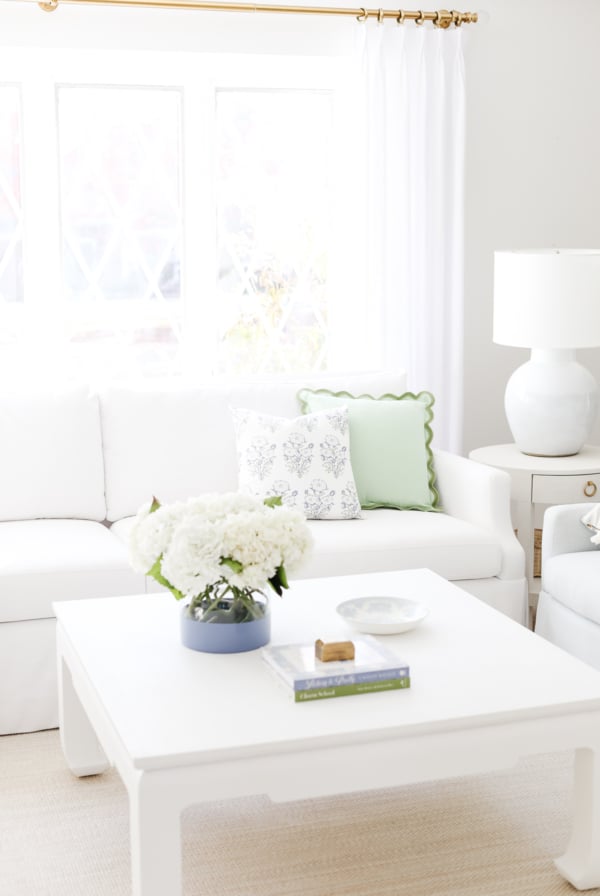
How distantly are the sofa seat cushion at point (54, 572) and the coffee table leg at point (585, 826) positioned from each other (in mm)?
1387

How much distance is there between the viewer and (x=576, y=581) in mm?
3275

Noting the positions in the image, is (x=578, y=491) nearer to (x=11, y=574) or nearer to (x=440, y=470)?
(x=440, y=470)

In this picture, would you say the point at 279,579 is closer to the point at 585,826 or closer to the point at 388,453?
the point at 585,826

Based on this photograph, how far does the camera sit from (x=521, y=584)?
361 cm

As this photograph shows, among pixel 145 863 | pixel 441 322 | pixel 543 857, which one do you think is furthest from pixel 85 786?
pixel 441 322

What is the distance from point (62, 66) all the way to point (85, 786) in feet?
8.62

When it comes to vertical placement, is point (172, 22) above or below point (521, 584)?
above

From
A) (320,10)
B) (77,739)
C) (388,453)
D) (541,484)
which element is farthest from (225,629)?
(320,10)

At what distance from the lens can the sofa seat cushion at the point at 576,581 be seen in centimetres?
320

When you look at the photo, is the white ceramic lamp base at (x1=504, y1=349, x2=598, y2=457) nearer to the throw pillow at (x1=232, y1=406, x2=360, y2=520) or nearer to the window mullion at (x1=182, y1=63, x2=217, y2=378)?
the throw pillow at (x1=232, y1=406, x2=360, y2=520)

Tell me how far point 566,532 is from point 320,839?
1.27m

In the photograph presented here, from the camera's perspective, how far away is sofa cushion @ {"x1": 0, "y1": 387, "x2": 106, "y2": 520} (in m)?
3.67

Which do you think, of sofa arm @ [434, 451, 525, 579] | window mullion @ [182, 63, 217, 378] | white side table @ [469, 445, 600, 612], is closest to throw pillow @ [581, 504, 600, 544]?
sofa arm @ [434, 451, 525, 579]

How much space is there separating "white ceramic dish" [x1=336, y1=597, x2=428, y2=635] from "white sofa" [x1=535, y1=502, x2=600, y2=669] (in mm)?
688
